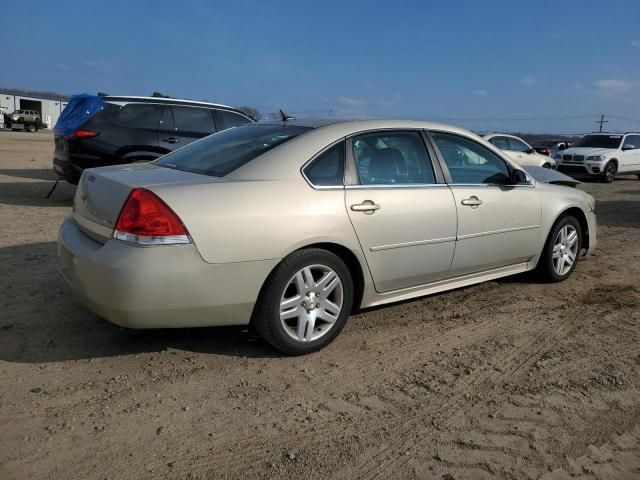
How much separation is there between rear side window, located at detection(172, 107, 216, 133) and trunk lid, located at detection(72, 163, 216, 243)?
19.3 ft

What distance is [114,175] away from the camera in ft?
11.8

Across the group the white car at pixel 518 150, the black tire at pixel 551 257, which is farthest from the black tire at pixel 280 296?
the white car at pixel 518 150

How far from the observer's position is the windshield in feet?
63.5

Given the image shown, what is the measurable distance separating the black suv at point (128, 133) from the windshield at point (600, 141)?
15.3 metres

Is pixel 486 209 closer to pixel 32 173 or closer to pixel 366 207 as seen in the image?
pixel 366 207

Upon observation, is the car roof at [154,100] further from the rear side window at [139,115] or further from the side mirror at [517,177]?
the side mirror at [517,177]

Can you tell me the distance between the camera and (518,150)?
696 inches

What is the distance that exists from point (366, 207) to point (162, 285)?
4.74 ft

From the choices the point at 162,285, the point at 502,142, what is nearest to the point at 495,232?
the point at 162,285

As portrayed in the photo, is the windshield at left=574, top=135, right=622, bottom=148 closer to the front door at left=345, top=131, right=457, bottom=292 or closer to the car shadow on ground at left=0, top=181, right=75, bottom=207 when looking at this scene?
the car shadow on ground at left=0, top=181, right=75, bottom=207

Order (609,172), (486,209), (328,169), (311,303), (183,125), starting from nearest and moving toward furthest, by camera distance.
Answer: (311,303) → (328,169) → (486,209) → (183,125) → (609,172)

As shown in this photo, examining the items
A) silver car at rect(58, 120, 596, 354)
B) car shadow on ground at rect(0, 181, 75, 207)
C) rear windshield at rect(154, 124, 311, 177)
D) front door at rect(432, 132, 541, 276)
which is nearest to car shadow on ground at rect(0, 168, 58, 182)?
car shadow on ground at rect(0, 181, 75, 207)

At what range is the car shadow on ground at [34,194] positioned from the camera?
9.32 m

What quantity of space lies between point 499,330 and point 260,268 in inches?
78.5
